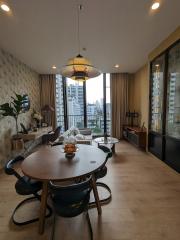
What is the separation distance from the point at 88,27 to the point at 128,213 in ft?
9.98

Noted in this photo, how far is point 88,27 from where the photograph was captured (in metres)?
2.60

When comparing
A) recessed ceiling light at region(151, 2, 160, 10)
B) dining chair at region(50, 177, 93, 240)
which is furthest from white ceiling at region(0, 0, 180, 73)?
dining chair at region(50, 177, 93, 240)

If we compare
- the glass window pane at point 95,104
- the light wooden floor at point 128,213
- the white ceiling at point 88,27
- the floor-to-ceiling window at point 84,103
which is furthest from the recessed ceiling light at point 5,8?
the glass window pane at point 95,104

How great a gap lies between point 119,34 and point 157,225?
3.19 metres

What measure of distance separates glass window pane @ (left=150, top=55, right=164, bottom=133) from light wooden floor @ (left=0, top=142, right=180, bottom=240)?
134cm

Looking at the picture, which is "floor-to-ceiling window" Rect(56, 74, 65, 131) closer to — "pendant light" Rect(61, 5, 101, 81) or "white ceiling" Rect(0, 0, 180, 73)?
"white ceiling" Rect(0, 0, 180, 73)

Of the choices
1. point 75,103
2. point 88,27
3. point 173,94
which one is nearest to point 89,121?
point 75,103

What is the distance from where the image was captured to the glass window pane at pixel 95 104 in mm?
6195

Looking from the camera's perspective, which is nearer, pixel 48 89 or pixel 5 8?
pixel 5 8

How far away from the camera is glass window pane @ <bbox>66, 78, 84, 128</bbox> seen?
20.4 feet

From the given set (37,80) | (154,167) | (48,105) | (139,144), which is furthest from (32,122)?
(154,167)

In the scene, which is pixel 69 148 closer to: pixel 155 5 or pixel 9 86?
pixel 155 5

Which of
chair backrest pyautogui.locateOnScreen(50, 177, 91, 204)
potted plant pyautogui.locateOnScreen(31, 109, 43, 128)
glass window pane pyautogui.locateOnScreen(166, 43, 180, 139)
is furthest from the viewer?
potted plant pyautogui.locateOnScreen(31, 109, 43, 128)

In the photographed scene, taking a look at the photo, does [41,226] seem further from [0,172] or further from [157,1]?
[157,1]
